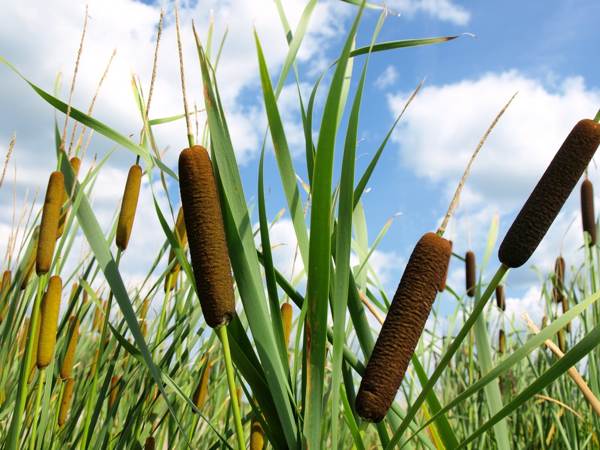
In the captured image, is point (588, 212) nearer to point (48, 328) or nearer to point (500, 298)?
point (500, 298)

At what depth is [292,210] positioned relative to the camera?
109 cm

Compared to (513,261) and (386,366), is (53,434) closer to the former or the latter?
(386,366)

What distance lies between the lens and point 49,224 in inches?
61.0

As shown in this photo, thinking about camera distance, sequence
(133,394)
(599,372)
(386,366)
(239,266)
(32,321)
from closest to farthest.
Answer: (386,366)
(239,266)
(32,321)
(133,394)
(599,372)

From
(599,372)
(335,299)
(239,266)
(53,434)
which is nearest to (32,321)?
(53,434)

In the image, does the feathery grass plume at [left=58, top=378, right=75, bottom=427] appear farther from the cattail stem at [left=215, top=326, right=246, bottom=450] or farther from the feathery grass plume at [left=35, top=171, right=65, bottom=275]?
the cattail stem at [left=215, top=326, right=246, bottom=450]

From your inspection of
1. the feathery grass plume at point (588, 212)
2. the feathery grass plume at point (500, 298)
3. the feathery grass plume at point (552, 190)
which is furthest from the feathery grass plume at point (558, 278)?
the feathery grass plume at point (552, 190)

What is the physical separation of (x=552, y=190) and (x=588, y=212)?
2.07 metres

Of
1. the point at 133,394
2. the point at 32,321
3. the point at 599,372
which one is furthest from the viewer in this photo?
the point at 599,372

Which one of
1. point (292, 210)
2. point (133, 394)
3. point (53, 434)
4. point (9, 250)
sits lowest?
point (53, 434)

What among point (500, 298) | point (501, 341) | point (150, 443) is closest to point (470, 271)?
point (500, 298)

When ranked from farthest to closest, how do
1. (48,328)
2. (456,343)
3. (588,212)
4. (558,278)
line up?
(558,278) < (588,212) < (48,328) < (456,343)

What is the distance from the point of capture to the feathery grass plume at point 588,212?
9.21 ft

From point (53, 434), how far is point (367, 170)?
1.23 m
